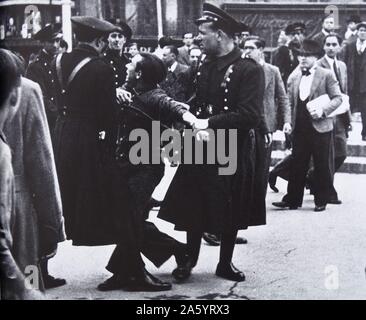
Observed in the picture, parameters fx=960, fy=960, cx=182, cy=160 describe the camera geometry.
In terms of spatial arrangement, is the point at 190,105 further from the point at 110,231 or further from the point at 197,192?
the point at 110,231

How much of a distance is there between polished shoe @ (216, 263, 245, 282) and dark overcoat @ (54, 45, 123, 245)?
2.64ft

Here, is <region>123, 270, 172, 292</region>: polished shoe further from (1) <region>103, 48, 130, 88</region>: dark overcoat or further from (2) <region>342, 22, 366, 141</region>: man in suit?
(2) <region>342, 22, 366, 141</region>: man in suit

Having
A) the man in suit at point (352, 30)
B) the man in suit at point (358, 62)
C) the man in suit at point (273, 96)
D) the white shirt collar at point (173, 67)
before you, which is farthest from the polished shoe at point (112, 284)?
the man in suit at point (352, 30)

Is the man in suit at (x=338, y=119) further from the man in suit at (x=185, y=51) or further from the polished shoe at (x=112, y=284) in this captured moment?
the polished shoe at (x=112, y=284)

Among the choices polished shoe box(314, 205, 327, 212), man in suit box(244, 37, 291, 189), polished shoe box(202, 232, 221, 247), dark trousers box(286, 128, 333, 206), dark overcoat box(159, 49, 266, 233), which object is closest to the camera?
dark overcoat box(159, 49, 266, 233)

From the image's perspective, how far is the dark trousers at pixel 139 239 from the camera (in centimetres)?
610

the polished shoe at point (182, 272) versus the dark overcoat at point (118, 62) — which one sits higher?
the dark overcoat at point (118, 62)

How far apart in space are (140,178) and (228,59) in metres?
0.97

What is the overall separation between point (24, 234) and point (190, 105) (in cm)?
202

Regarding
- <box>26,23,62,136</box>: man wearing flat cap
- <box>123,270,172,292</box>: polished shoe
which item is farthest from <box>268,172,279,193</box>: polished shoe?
<box>123,270,172,292</box>: polished shoe

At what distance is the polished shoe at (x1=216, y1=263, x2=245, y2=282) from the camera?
20.9ft

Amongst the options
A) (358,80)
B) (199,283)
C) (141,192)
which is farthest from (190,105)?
(358,80)

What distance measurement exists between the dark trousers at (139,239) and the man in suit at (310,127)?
10.6 ft
